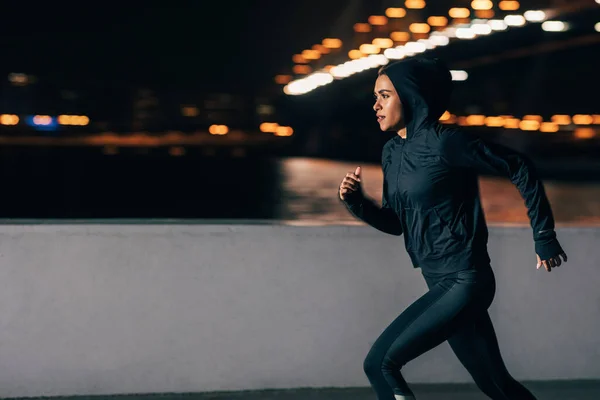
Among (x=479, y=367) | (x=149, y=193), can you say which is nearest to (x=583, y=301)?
(x=479, y=367)

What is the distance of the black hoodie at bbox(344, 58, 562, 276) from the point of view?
293 cm

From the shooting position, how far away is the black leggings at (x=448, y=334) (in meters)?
2.99

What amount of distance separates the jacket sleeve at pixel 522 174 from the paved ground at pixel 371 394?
6.21ft

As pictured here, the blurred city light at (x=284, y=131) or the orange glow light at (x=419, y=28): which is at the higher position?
the orange glow light at (x=419, y=28)

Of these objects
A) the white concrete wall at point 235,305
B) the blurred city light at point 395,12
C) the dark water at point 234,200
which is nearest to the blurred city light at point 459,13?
the blurred city light at point 395,12

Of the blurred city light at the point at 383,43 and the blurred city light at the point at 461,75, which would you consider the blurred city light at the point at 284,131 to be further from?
the blurred city light at the point at 383,43

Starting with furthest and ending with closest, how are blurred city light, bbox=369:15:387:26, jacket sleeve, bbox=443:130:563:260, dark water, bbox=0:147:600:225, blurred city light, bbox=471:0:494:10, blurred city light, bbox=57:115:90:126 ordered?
blurred city light, bbox=369:15:387:26 < blurred city light, bbox=57:115:90:126 < blurred city light, bbox=471:0:494:10 < dark water, bbox=0:147:600:225 < jacket sleeve, bbox=443:130:563:260

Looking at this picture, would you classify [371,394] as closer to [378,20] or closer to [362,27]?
[378,20]

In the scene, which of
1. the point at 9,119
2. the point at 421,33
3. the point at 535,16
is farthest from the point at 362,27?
the point at 535,16

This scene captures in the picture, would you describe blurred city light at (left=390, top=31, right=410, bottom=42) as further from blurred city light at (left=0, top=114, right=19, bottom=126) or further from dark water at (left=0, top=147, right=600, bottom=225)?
dark water at (left=0, top=147, right=600, bottom=225)

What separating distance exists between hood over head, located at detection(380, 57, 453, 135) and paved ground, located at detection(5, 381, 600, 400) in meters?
1.95

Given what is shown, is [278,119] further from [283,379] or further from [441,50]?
[283,379]

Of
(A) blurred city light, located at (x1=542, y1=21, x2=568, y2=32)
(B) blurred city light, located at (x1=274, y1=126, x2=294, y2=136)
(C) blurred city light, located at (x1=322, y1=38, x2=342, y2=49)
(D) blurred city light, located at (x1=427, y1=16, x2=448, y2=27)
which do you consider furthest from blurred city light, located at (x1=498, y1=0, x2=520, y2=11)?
(C) blurred city light, located at (x1=322, y1=38, x2=342, y2=49)

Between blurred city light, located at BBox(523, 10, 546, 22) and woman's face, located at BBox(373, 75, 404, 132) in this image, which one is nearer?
woman's face, located at BBox(373, 75, 404, 132)
